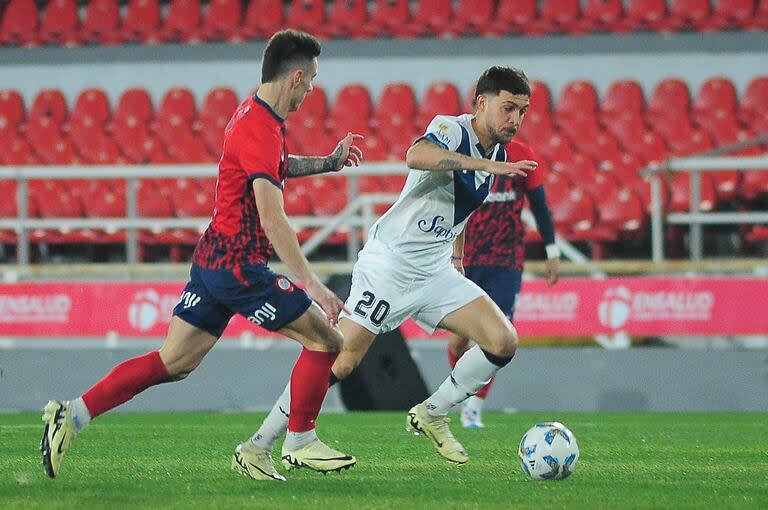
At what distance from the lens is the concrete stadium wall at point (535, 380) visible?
11.2m

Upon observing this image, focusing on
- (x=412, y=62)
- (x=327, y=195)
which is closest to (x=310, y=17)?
(x=412, y=62)

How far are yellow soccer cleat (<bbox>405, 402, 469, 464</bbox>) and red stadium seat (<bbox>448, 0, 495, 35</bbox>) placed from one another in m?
11.2

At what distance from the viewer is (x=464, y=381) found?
6.66 metres

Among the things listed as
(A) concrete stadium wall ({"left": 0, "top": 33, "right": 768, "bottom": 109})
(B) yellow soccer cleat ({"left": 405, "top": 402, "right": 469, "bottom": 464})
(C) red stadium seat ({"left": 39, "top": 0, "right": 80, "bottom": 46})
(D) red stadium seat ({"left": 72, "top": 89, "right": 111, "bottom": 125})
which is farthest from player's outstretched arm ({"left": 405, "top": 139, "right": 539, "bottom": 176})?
(C) red stadium seat ({"left": 39, "top": 0, "right": 80, "bottom": 46})

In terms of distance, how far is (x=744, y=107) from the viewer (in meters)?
15.8

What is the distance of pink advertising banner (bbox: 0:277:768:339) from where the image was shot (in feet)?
36.2

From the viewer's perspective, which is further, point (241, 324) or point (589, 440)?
point (241, 324)

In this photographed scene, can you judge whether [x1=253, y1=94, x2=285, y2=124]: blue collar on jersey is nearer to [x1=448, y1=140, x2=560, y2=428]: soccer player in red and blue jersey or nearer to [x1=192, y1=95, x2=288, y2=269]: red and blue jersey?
[x1=192, y1=95, x2=288, y2=269]: red and blue jersey

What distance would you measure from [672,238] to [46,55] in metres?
9.76

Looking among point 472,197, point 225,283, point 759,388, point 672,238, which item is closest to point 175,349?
point 225,283

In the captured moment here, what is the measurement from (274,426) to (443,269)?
1369 mm

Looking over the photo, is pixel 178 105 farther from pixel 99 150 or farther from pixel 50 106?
pixel 50 106

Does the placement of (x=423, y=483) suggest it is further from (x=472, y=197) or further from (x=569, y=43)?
(x=569, y=43)

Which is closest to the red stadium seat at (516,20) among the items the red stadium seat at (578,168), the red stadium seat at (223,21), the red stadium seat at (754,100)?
the red stadium seat at (754,100)
